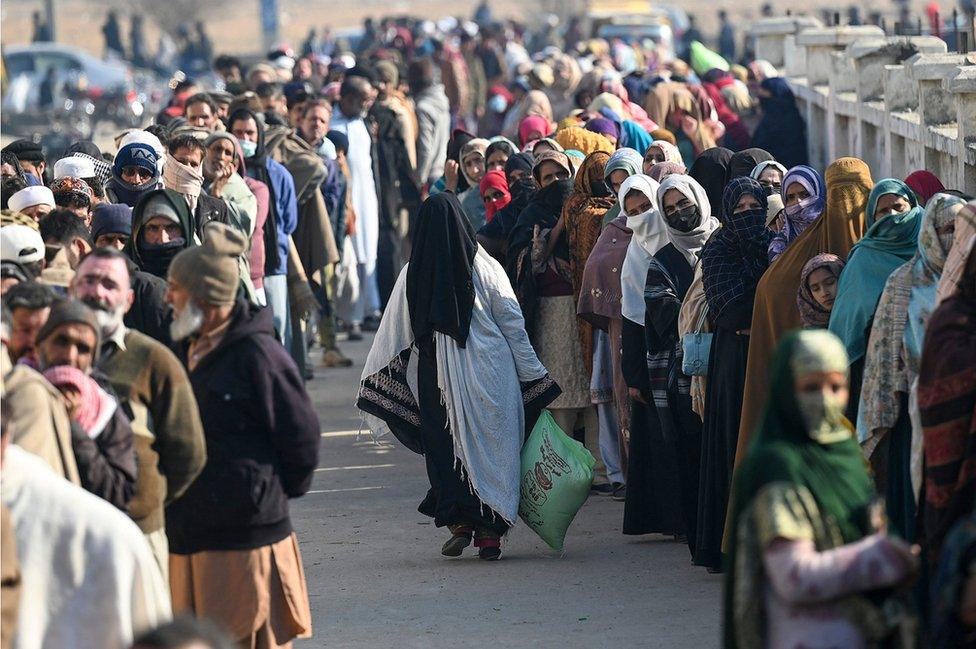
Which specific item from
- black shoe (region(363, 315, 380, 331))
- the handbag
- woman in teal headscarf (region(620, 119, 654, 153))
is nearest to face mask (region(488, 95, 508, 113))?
black shoe (region(363, 315, 380, 331))

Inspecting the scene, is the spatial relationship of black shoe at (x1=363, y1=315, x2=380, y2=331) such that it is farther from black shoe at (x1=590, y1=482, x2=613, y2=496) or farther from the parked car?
the parked car

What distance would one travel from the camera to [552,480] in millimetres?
7957

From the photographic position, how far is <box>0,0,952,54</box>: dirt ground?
217 feet

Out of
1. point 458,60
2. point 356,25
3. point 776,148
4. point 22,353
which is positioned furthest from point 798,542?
point 356,25

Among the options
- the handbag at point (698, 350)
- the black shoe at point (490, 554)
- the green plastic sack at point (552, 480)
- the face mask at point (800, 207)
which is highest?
the face mask at point (800, 207)

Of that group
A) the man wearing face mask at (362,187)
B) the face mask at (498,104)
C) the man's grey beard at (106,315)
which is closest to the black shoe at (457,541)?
the man's grey beard at (106,315)

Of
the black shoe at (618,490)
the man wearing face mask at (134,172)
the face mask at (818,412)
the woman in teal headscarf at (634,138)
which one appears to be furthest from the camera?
the woman in teal headscarf at (634,138)

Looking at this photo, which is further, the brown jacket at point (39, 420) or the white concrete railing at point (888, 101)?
the white concrete railing at point (888, 101)

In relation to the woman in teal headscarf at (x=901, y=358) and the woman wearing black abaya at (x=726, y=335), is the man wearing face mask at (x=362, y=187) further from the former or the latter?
the woman in teal headscarf at (x=901, y=358)

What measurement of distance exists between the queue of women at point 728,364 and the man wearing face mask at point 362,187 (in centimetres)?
221

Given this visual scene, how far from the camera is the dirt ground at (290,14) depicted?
6612cm

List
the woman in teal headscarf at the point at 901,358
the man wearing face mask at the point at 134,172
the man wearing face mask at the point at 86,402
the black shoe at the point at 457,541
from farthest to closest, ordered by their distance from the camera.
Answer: the man wearing face mask at the point at 134,172
the black shoe at the point at 457,541
the woman in teal headscarf at the point at 901,358
the man wearing face mask at the point at 86,402

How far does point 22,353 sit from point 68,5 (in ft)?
256

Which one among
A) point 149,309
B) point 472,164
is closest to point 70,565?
point 149,309
